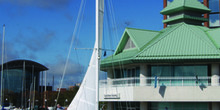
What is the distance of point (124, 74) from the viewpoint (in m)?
44.1

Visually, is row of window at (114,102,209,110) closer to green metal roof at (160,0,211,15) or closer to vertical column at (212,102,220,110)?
vertical column at (212,102,220,110)

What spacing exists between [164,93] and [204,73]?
4768mm

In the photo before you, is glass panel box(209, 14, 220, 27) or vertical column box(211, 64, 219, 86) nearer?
vertical column box(211, 64, 219, 86)

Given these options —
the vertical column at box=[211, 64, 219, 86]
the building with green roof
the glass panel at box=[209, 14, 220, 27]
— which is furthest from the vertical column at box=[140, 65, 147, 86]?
the glass panel at box=[209, 14, 220, 27]

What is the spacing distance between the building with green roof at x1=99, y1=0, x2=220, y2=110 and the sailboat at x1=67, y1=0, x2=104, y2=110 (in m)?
13.3

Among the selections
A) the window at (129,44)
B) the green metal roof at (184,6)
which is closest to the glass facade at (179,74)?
the window at (129,44)

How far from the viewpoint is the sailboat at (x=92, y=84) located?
24.2 metres

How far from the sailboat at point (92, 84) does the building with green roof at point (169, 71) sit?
13.3m

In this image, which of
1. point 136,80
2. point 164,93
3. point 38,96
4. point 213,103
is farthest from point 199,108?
point 38,96

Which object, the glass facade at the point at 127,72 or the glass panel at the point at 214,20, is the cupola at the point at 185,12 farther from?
the glass panel at the point at 214,20

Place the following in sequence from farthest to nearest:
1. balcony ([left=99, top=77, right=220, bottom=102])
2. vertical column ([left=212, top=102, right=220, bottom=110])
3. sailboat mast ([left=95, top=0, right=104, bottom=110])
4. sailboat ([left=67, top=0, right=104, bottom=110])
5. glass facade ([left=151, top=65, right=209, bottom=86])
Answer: glass facade ([left=151, top=65, right=209, bottom=86]) < vertical column ([left=212, top=102, right=220, bottom=110]) < balcony ([left=99, top=77, right=220, bottom=102]) < sailboat mast ([left=95, top=0, right=104, bottom=110]) < sailboat ([left=67, top=0, right=104, bottom=110])

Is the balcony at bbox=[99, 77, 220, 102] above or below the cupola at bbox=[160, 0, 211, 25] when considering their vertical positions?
below

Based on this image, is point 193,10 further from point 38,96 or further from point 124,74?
point 38,96

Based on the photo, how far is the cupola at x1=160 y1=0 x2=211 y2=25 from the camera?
146 feet
